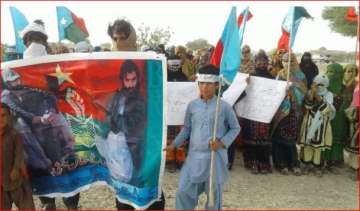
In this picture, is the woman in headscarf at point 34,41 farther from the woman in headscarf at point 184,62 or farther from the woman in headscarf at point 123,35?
the woman in headscarf at point 184,62

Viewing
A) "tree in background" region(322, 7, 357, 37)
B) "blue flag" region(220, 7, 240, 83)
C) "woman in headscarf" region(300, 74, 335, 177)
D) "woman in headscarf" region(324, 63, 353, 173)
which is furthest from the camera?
"tree in background" region(322, 7, 357, 37)

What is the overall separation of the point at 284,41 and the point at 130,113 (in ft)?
13.0

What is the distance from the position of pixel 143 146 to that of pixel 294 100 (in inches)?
122

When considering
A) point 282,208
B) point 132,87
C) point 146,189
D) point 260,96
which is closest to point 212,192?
point 146,189

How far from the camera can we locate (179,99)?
209 inches

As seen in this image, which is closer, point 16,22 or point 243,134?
point 243,134

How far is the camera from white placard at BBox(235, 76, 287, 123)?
554 cm

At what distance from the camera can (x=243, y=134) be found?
657cm

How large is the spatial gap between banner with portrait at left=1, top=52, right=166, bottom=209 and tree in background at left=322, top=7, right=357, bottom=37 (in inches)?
1277

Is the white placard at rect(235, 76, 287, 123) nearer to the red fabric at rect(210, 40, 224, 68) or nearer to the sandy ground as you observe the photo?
the sandy ground

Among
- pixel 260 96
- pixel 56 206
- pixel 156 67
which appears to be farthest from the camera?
pixel 260 96

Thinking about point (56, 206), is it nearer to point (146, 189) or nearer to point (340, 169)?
point (146, 189)

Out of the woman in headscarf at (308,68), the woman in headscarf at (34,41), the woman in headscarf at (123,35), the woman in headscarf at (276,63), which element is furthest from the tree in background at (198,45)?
the woman in headscarf at (123,35)

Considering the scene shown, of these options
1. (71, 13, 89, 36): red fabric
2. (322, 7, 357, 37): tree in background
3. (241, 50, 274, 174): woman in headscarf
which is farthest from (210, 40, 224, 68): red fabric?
(322, 7, 357, 37): tree in background
